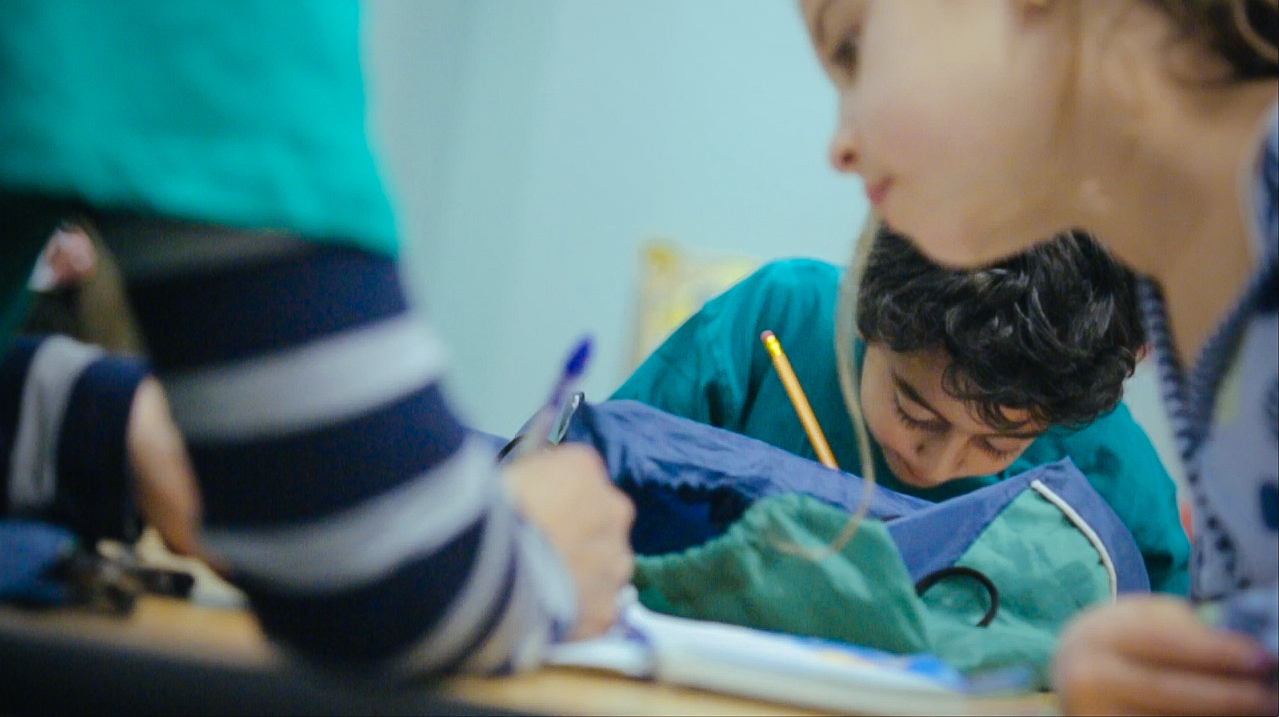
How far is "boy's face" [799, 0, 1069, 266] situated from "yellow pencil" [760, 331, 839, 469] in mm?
277

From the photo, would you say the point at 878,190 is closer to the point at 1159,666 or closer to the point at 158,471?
the point at 1159,666

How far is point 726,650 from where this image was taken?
31 cm

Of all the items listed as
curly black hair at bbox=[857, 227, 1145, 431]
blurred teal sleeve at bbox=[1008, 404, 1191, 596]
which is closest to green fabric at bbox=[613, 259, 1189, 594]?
blurred teal sleeve at bbox=[1008, 404, 1191, 596]

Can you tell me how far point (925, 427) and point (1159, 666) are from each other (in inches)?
18.4

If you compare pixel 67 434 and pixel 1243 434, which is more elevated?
pixel 67 434

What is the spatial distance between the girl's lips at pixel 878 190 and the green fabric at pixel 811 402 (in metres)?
0.33

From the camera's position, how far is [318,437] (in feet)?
0.73

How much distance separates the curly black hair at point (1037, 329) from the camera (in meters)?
0.68

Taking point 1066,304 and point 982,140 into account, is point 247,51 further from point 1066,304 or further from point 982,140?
point 1066,304

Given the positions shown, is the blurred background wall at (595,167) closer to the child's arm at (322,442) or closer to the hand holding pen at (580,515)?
the hand holding pen at (580,515)

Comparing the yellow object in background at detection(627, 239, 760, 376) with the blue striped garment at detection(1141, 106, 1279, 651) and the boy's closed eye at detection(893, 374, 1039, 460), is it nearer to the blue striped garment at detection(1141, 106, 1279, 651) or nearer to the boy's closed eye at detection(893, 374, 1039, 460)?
the boy's closed eye at detection(893, 374, 1039, 460)

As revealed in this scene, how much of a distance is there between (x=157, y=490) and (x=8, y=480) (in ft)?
0.19

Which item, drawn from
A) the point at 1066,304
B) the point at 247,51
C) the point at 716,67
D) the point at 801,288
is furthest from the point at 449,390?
the point at 716,67

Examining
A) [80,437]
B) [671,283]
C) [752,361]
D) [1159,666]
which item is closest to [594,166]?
[671,283]
